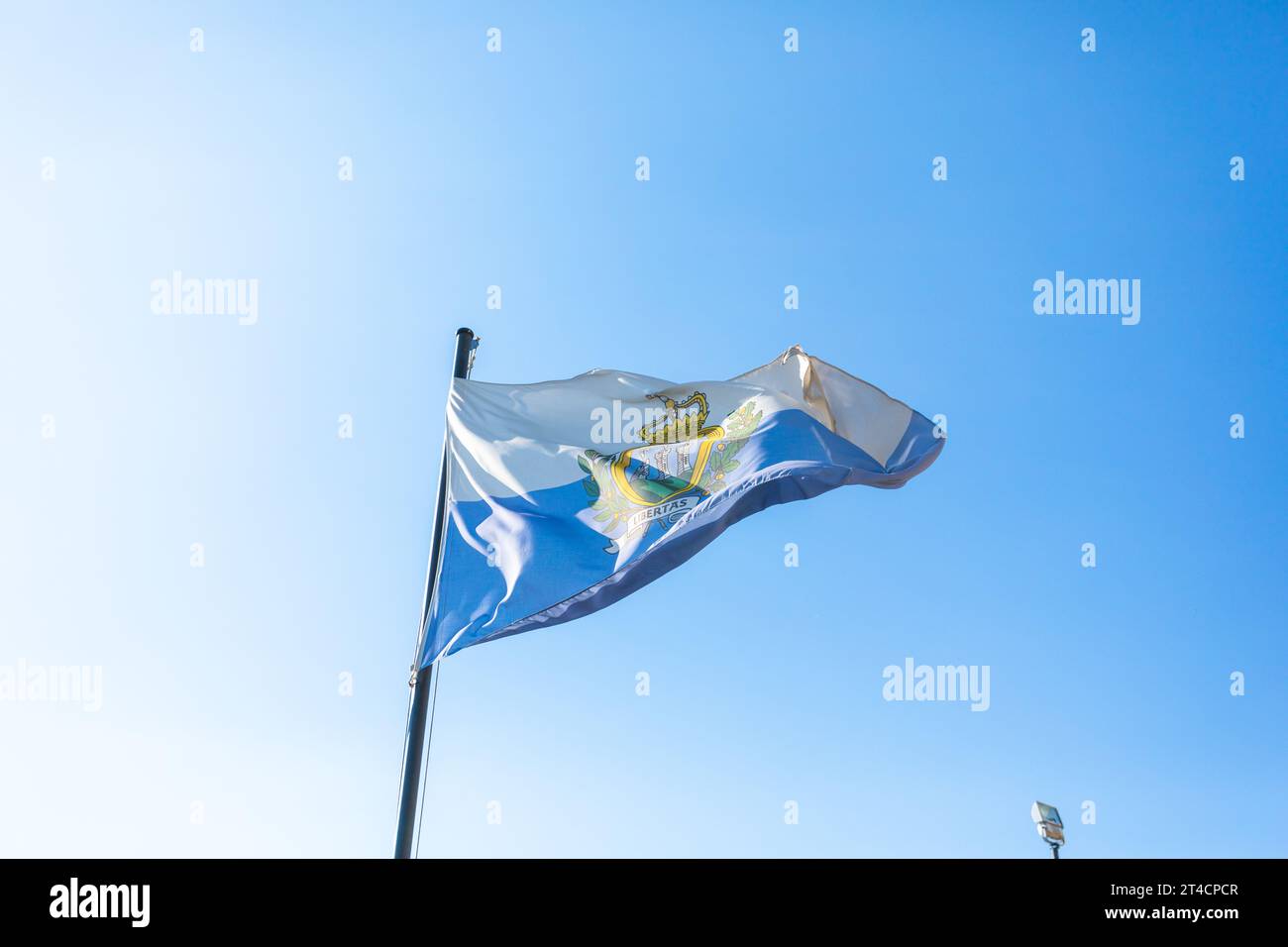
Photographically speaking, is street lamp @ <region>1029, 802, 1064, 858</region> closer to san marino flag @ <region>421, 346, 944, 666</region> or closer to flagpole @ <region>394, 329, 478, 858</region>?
san marino flag @ <region>421, 346, 944, 666</region>

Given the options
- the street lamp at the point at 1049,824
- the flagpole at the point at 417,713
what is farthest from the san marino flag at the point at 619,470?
the street lamp at the point at 1049,824

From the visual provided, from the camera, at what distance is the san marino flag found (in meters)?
8.41

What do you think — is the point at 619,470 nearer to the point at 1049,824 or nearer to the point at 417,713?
the point at 417,713

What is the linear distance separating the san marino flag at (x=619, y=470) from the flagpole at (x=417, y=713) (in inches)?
4.0

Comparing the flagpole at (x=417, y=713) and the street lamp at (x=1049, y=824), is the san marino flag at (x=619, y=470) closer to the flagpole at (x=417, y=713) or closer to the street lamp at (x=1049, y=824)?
the flagpole at (x=417, y=713)

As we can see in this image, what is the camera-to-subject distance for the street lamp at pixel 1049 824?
14.4 meters

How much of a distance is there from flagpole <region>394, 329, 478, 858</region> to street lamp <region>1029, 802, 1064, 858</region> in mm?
10358

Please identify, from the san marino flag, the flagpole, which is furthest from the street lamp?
the flagpole

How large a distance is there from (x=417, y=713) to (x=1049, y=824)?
35.3 ft

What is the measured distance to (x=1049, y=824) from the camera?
574 inches
